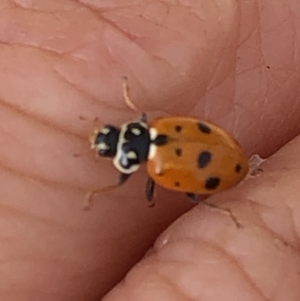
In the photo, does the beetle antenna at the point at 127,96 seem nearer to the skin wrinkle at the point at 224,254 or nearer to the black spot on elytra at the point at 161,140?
the black spot on elytra at the point at 161,140

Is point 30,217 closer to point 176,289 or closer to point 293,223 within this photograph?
point 176,289

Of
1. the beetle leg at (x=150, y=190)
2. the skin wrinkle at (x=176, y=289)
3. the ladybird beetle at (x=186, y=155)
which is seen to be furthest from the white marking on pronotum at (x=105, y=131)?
the skin wrinkle at (x=176, y=289)

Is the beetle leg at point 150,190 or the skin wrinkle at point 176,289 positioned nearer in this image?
the skin wrinkle at point 176,289

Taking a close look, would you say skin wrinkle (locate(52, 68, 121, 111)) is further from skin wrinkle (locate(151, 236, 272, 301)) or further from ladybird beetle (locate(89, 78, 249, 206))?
skin wrinkle (locate(151, 236, 272, 301))

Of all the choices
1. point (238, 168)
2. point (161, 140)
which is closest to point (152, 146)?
point (161, 140)

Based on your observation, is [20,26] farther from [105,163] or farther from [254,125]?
[254,125]

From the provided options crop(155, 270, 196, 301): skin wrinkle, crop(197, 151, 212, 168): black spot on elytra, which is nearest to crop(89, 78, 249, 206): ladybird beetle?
crop(197, 151, 212, 168): black spot on elytra
